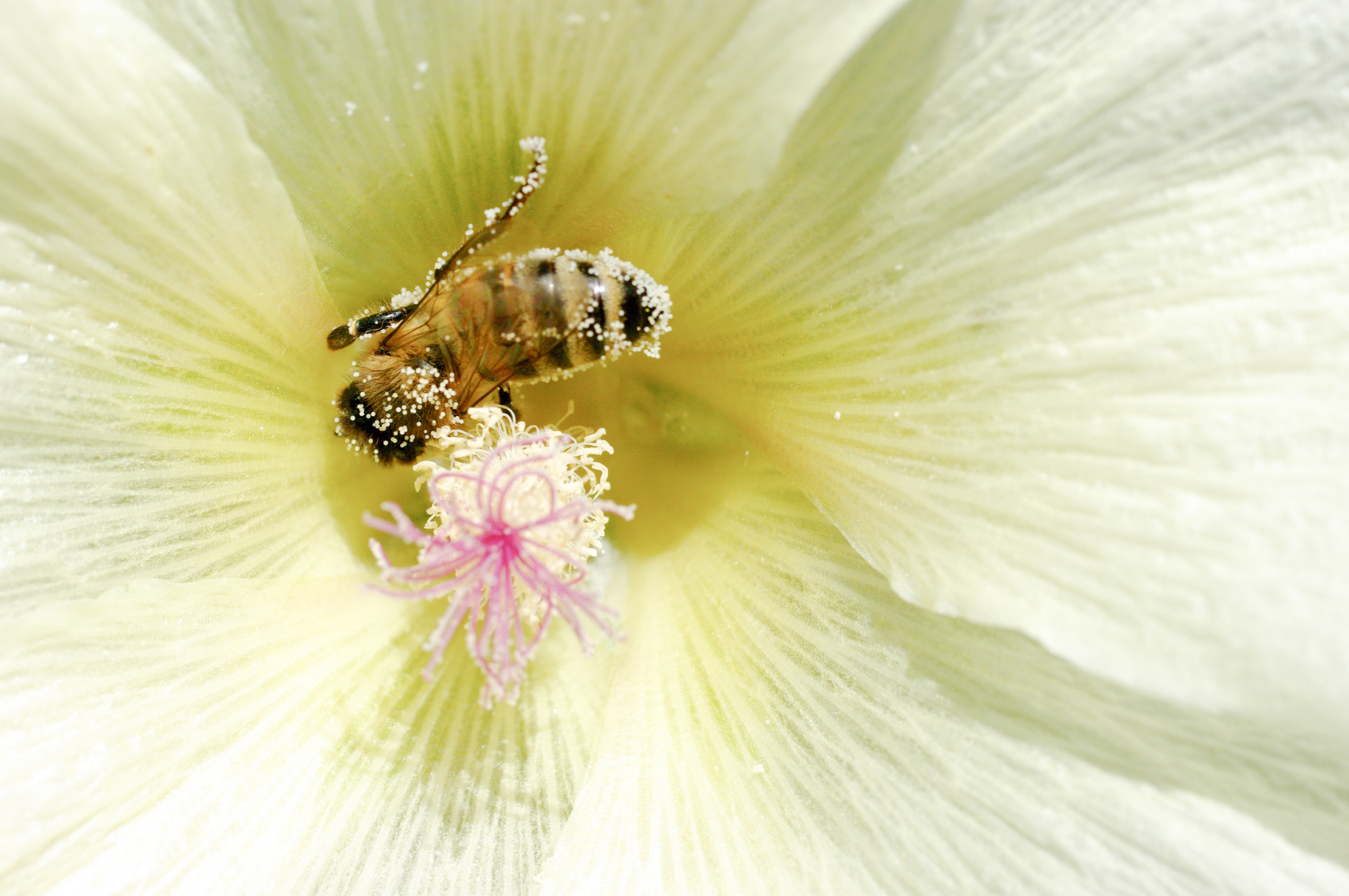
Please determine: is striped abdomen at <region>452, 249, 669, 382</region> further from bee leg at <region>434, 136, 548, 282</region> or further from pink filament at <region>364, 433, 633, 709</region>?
pink filament at <region>364, 433, 633, 709</region>

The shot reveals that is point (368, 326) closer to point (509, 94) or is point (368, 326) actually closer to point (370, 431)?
point (370, 431)

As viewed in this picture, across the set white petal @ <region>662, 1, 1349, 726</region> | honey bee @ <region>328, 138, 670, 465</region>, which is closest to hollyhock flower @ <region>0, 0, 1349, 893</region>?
white petal @ <region>662, 1, 1349, 726</region>

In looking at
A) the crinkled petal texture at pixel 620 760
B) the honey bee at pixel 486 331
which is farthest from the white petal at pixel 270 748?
the honey bee at pixel 486 331

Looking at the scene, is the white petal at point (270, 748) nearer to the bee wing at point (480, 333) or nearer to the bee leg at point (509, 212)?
the bee wing at point (480, 333)

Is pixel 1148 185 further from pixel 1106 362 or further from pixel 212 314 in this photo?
pixel 212 314

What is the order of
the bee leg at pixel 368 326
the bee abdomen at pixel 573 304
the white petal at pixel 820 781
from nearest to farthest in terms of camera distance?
the white petal at pixel 820 781 < the bee abdomen at pixel 573 304 < the bee leg at pixel 368 326

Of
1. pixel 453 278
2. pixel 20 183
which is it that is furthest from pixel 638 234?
pixel 20 183
